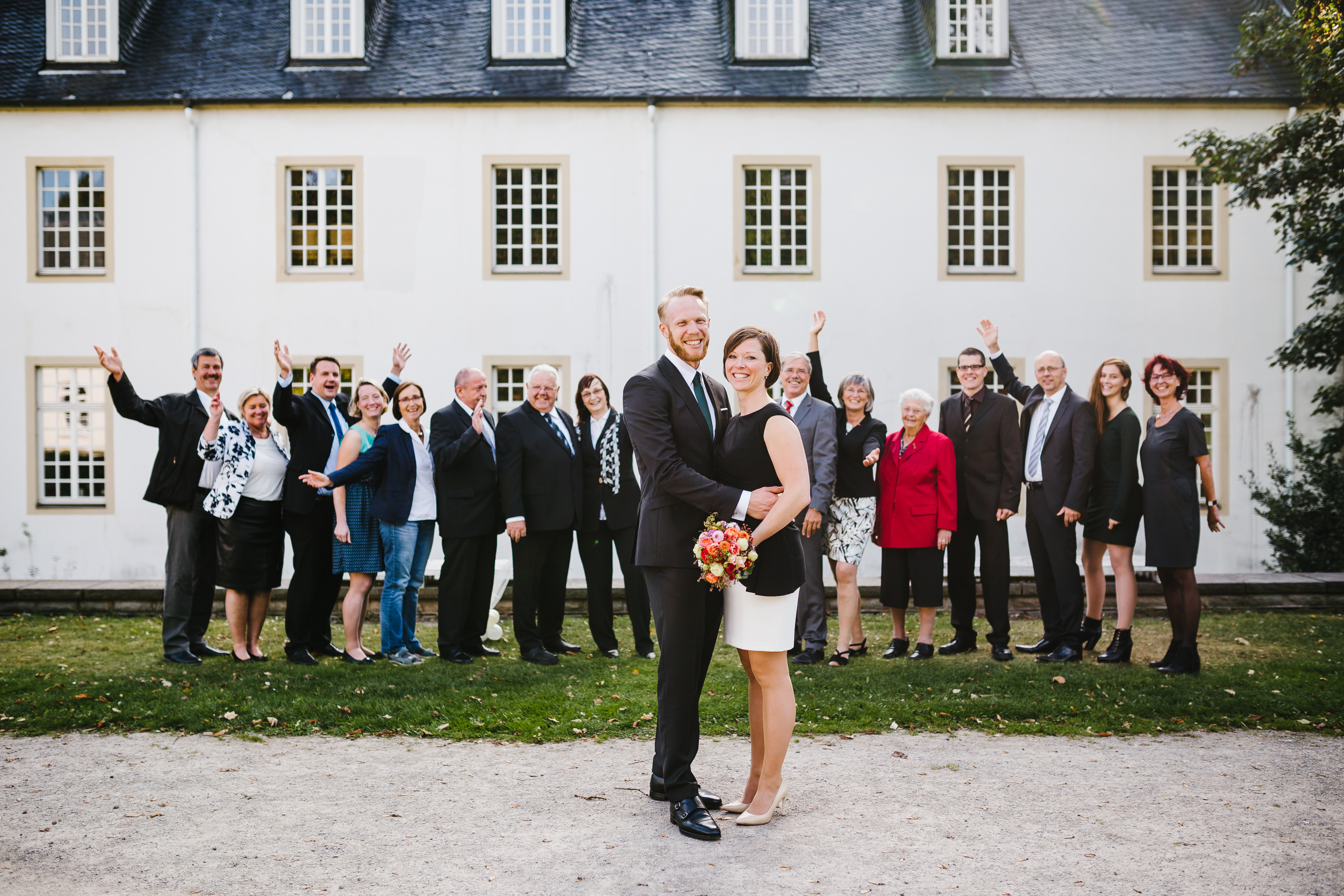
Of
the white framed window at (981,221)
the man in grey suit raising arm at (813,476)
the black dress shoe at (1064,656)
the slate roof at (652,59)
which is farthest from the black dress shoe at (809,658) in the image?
the slate roof at (652,59)

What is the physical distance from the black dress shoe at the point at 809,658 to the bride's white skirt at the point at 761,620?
134 inches

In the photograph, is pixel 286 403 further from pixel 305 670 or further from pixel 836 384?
pixel 836 384

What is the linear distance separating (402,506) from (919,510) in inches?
152

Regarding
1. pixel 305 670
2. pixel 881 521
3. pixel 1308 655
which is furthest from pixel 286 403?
pixel 1308 655

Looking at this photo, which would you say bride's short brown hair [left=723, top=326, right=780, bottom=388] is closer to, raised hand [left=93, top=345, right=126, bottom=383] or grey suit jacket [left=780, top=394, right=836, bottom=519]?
grey suit jacket [left=780, top=394, right=836, bottom=519]

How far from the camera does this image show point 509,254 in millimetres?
16719

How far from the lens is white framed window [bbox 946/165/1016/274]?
55.0 ft

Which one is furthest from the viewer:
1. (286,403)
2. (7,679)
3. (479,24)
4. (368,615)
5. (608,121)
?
(479,24)

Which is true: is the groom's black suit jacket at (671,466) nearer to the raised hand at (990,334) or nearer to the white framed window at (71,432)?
the raised hand at (990,334)

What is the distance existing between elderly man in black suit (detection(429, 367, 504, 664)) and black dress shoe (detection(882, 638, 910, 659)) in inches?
124

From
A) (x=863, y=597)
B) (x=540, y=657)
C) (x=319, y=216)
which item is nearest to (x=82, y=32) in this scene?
(x=319, y=216)

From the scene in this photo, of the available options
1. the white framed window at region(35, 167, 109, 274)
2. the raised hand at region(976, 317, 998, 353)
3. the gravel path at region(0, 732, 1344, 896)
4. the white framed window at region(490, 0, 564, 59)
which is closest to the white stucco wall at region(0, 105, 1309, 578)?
the white framed window at region(35, 167, 109, 274)

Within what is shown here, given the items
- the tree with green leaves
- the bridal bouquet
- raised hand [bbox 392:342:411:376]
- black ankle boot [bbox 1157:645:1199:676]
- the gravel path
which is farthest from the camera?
the tree with green leaves

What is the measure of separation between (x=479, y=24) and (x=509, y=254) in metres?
4.08
